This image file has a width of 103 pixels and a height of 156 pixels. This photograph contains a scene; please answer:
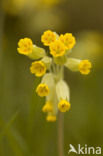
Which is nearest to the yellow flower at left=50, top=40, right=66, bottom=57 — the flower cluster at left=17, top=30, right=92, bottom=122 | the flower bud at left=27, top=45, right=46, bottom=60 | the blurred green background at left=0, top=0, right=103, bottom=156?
the flower cluster at left=17, top=30, right=92, bottom=122

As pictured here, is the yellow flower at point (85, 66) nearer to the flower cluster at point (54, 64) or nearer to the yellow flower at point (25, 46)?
the flower cluster at point (54, 64)

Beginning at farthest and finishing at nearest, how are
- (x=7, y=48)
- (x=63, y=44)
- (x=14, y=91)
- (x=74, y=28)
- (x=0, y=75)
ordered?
(x=74, y=28) → (x=7, y=48) → (x=14, y=91) → (x=0, y=75) → (x=63, y=44)

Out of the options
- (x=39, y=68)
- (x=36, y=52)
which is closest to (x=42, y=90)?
(x=39, y=68)

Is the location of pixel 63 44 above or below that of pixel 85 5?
below

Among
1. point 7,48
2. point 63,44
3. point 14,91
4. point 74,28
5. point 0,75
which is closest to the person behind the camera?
point 63,44

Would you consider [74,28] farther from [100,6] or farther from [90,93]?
[90,93]

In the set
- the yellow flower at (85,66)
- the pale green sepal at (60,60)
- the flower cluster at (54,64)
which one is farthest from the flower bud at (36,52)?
the yellow flower at (85,66)

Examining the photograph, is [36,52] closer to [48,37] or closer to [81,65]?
[48,37]

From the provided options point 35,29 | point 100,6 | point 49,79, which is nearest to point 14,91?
point 35,29
